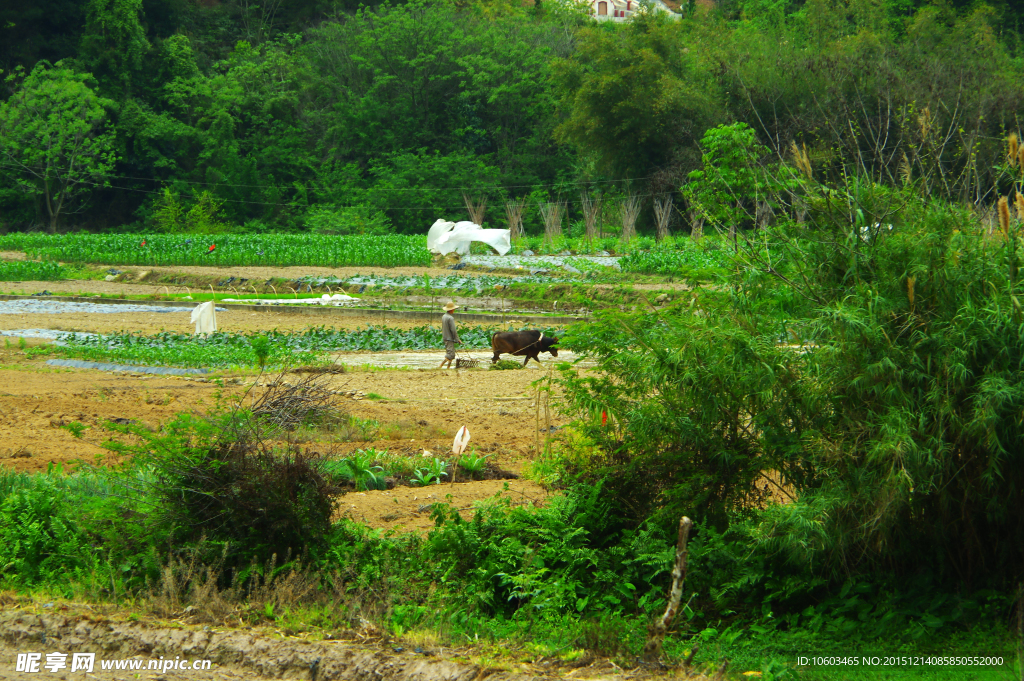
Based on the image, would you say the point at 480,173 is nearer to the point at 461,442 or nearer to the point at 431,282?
the point at 431,282

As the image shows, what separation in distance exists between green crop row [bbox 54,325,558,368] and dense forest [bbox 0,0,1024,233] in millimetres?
31210

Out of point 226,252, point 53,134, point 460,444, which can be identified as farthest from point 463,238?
point 460,444

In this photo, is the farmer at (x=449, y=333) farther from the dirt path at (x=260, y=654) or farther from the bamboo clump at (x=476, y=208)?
the bamboo clump at (x=476, y=208)

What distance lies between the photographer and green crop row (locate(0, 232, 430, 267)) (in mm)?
40531

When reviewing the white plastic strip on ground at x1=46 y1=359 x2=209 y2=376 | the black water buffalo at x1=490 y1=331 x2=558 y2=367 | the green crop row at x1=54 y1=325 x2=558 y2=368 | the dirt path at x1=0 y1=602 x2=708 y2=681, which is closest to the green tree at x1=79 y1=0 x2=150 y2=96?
the green crop row at x1=54 y1=325 x2=558 y2=368

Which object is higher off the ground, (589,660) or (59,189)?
(59,189)

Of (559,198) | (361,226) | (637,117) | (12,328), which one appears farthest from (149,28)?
(12,328)

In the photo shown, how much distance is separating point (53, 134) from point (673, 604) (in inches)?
2469

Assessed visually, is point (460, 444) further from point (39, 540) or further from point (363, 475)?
point (39, 540)

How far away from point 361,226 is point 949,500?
54745 mm

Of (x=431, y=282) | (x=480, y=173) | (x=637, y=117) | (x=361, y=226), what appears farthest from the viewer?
(x=480, y=173)

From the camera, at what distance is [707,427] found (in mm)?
6461

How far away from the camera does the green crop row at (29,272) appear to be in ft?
117

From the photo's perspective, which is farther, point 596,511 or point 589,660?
point 596,511
